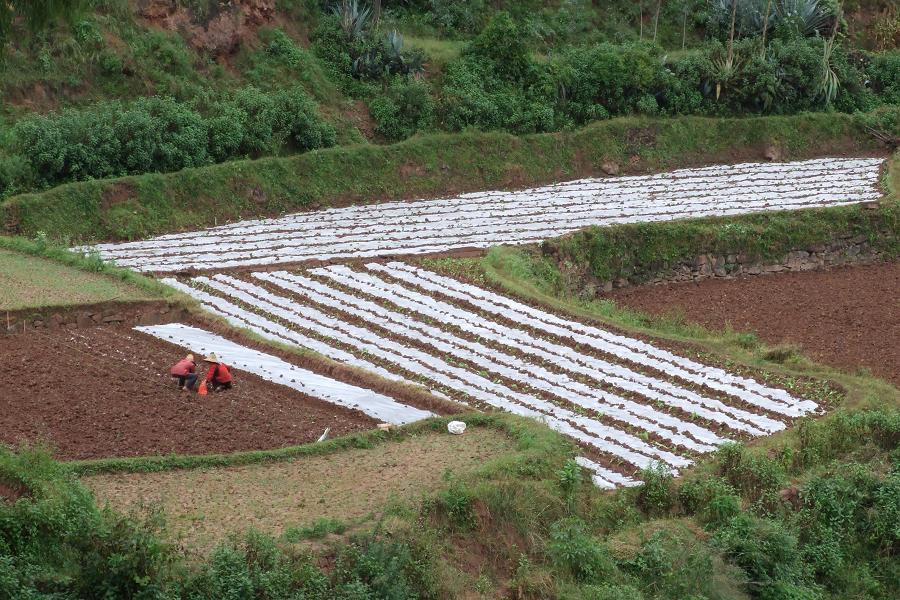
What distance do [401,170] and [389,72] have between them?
374cm

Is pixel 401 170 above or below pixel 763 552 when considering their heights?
below

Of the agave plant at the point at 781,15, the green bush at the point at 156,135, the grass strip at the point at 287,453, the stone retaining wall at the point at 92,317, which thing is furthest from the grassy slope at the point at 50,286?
the agave plant at the point at 781,15

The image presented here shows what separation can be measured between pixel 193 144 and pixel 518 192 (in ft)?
Result: 24.2

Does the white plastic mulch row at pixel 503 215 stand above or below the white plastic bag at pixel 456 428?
below

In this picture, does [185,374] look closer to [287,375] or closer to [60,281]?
[287,375]

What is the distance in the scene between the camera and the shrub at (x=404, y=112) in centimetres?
3173

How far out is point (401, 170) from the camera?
100 ft

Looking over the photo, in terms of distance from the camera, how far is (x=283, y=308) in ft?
73.4

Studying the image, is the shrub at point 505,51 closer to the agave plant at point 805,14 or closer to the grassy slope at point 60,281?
the agave plant at point 805,14

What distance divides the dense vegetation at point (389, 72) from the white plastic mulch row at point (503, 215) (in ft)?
7.22

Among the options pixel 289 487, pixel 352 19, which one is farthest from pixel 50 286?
pixel 352 19

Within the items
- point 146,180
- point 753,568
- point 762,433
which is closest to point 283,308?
point 146,180

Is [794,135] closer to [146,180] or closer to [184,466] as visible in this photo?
[146,180]

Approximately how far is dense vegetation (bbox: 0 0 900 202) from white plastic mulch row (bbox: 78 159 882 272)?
220 cm
